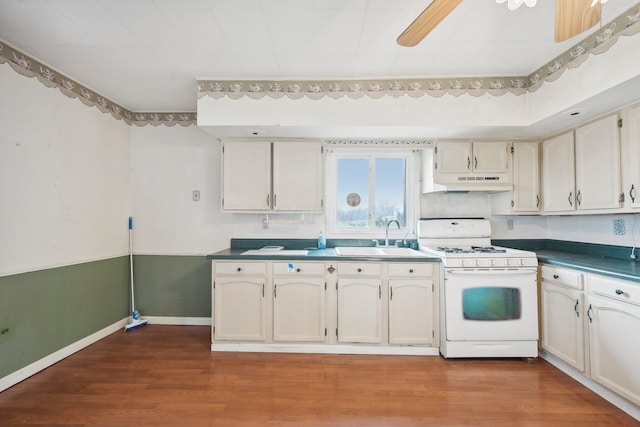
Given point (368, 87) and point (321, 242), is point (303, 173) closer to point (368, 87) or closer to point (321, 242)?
point (321, 242)

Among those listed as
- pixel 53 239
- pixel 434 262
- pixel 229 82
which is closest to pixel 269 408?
pixel 434 262

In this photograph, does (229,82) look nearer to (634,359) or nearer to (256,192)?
(256,192)

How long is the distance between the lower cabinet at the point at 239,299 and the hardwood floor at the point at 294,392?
0.21m

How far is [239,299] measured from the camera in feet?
9.33

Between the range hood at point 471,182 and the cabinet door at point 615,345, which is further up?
the range hood at point 471,182

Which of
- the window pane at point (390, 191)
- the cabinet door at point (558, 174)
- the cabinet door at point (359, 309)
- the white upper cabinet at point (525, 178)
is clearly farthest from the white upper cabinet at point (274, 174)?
the cabinet door at point (558, 174)

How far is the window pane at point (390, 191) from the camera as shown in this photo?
3506 millimetres

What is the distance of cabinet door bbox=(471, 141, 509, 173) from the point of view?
121 inches

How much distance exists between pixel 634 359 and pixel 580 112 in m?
1.74

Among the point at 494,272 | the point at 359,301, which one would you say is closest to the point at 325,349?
the point at 359,301

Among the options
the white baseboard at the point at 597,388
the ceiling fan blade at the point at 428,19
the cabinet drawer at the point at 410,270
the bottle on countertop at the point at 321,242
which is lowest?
the white baseboard at the point at 597,388

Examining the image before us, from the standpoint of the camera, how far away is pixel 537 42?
7.28 feet

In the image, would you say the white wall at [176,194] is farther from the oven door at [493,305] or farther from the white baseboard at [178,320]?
the oven door at [493,305]

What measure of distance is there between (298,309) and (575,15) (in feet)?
8.66
